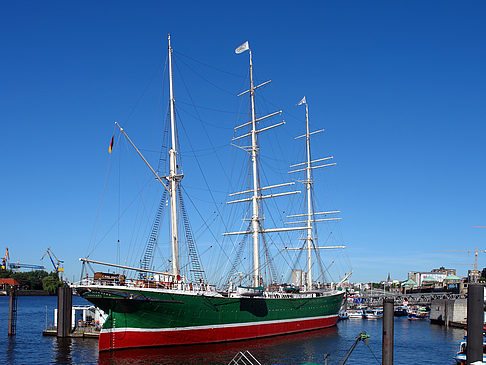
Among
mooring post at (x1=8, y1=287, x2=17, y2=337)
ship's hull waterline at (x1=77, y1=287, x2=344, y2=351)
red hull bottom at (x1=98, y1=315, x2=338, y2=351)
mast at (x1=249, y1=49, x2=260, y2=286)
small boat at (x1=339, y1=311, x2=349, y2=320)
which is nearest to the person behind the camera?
ship's hull waterline at (x1=77, y1=287, x2=344, y2=351)

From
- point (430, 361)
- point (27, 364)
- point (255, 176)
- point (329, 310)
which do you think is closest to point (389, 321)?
point (430, 361)

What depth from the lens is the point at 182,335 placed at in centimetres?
4431

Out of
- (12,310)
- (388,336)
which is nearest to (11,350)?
(12,310)

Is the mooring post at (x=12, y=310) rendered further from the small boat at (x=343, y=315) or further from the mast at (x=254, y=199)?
the small boat at (x=343, y=315)

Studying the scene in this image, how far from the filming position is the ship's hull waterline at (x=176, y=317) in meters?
41.2

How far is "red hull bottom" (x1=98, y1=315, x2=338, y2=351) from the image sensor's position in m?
41.3

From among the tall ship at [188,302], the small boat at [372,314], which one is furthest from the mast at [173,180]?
the small boat at [372,314]

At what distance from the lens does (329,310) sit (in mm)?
73000

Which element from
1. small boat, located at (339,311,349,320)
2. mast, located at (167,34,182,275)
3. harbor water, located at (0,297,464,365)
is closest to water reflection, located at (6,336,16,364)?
harbor water, located at (0,297,464,365)

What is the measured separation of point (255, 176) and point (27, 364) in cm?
3491

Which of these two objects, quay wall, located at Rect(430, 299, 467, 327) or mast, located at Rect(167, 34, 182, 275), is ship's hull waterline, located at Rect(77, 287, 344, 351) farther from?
quay wall, located at Rect(430, 299, 467, 327)

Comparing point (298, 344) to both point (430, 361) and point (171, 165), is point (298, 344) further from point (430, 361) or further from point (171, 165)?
point (171, 165)

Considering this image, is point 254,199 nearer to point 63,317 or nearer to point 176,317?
point 176,317

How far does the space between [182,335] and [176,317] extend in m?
1.94
